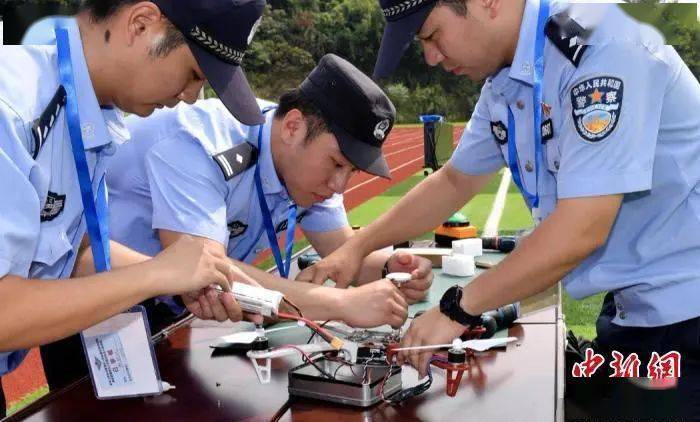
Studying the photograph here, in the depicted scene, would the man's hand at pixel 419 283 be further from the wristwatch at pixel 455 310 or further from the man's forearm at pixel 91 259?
the man's forearm at pixel 91 259

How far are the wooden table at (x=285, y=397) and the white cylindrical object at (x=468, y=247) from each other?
0.91 m

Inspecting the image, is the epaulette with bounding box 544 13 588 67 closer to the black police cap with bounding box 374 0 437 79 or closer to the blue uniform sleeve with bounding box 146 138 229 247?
the black police cap with bounding box 374 0 437 79

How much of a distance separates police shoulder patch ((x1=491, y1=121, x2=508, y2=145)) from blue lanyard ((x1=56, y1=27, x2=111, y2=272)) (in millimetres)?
1107

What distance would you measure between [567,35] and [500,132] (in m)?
0.53

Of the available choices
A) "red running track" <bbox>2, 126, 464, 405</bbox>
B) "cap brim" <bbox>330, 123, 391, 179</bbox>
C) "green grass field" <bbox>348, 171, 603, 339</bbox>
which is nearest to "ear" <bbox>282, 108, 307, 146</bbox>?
"cap brim" <bbox>330, 123, 391, 179</bbox>

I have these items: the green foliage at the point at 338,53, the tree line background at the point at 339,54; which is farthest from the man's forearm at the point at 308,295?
the green foliage at the point at 338,53

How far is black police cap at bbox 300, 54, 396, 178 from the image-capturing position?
7.39 feet

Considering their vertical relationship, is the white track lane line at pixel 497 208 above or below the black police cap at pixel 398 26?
below

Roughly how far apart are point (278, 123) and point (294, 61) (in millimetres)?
29431

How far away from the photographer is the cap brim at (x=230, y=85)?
5.08 ft

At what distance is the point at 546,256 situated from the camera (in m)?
1.60

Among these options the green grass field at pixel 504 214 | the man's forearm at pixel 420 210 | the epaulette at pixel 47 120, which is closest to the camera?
the epaulette at pixel 47 120

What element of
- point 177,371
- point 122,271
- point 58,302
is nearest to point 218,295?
point 177,371

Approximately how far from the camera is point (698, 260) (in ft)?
5.54
